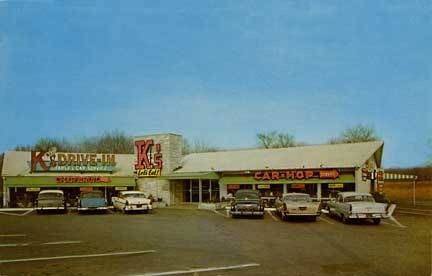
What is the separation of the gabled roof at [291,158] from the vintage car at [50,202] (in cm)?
1226

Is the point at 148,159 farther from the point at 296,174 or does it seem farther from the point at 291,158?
the point at 296,174

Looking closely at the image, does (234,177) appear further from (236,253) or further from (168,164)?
(236,253)

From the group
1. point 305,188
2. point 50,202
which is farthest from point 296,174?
point 50,202

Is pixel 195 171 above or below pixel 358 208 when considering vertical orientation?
above

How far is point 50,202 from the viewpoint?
32.5 metres

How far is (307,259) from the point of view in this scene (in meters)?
12.3

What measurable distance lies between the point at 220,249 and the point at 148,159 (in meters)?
31.3

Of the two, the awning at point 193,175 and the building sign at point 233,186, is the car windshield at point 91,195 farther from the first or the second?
the building sign at point 233,186

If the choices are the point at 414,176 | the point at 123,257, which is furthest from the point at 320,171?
the point at 123,257

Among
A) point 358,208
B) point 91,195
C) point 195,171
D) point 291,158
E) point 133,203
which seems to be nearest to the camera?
point 358,208

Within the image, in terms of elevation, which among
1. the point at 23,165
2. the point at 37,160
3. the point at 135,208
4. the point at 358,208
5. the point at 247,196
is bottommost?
the point at 135,208

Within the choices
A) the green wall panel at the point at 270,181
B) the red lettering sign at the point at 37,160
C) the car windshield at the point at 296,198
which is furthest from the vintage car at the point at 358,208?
the red lettering sign at the point at 37,160

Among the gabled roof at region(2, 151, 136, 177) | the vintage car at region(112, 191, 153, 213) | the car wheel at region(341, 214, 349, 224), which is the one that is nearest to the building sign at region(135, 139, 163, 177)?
the gabled roof at region(2, 151, 136, 177)

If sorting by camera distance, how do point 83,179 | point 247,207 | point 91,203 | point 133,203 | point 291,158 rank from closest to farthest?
point 247,207 < point 133,203 < point 91,203 < point 291,158 < point 83,179
